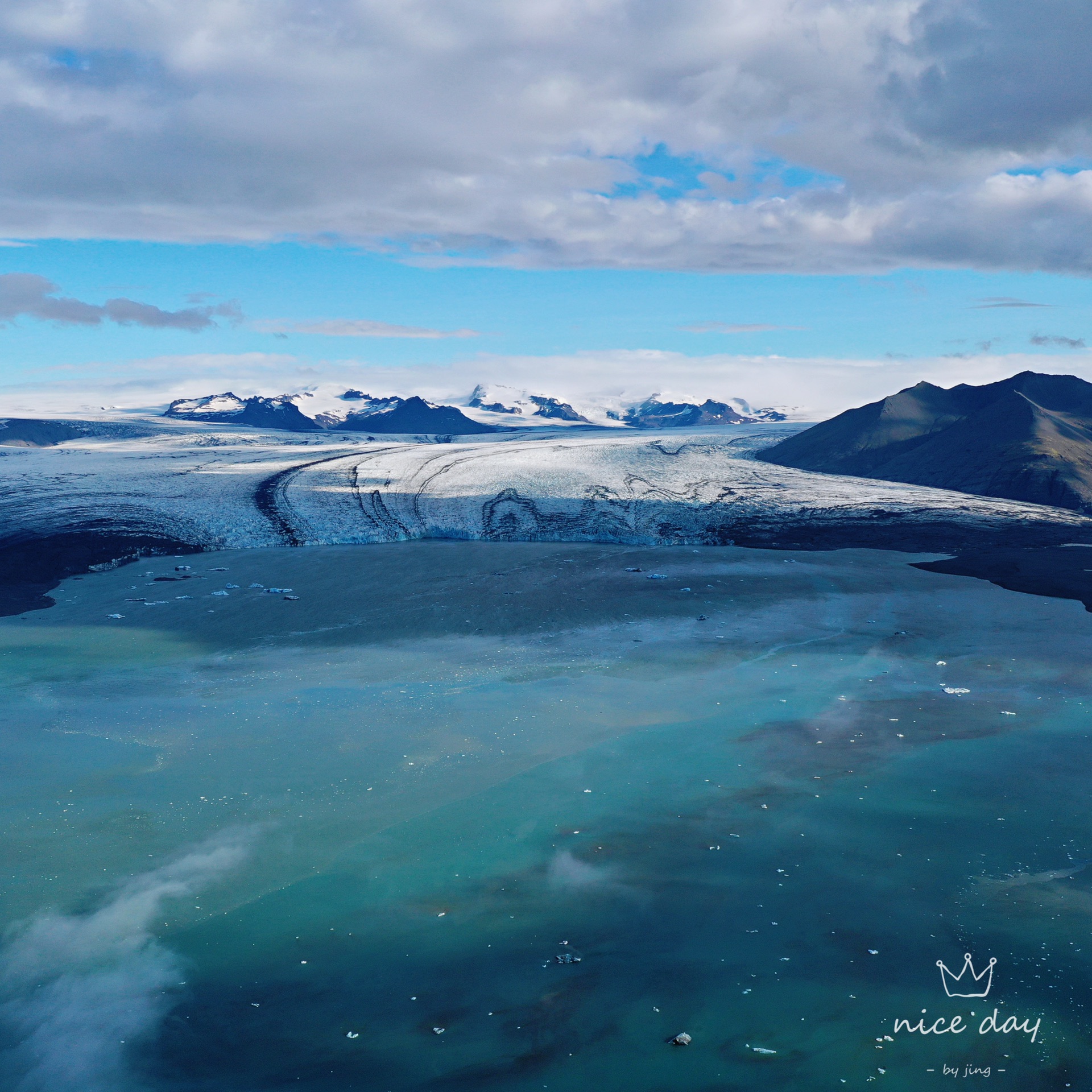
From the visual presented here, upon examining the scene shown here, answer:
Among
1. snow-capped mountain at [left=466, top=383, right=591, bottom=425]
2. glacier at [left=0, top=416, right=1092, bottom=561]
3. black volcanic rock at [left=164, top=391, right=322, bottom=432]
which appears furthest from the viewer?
snow-capped mountain at [left=466, top=383, right=591, bottom=425]

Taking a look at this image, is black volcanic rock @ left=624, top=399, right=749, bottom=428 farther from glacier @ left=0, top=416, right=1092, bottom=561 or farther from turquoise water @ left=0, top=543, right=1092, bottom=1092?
turquoise water @ left=0, top=543, right=1092, bottom=1092

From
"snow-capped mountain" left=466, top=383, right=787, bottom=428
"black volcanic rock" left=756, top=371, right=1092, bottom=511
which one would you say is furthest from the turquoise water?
"snow-capped mountain" left=466, top=383, right=787, bottom=428

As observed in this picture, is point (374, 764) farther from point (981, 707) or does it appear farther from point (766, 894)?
point (981, 707)

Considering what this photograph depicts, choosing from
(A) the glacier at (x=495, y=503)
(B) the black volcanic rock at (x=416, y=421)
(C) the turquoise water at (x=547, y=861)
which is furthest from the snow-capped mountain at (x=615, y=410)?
(C) the turquoise water at (x=547, y=861)

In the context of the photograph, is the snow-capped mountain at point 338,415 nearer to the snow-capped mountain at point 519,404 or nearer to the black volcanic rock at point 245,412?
the black volcanic rock at point 245,412

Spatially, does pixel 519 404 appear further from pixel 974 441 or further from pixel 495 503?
pixel 495 503

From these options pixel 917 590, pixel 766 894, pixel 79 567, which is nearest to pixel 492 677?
pixel 766 894

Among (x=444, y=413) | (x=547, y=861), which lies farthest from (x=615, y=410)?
(x=547, y=861)
